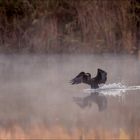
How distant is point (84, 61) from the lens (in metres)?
12.3

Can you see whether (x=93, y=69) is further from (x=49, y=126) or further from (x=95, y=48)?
(x=49, y=126)

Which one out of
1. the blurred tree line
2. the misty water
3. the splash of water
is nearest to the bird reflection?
the misty water

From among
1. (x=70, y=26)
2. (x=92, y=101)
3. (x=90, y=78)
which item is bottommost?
(x=92, y=101)

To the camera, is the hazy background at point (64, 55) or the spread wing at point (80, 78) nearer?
the hazy background at point (64, 55)

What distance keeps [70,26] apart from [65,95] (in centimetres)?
415

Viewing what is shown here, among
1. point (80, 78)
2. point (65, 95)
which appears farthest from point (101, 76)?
point (65, 95)

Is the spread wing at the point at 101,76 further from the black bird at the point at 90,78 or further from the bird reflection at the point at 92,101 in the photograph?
the bird reflection at the point at 92,101

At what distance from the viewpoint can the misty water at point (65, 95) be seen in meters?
7.48

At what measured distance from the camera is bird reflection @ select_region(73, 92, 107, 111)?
28.0ft

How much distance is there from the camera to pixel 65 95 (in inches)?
366

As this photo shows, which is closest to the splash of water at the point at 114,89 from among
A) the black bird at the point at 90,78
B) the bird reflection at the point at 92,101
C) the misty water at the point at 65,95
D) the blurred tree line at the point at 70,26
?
the misty water at the point at 65,95

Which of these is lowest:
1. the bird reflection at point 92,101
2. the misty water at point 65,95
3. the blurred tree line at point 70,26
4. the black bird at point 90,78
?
the bird reflection at point 92,101

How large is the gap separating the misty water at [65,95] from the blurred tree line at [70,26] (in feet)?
0.85

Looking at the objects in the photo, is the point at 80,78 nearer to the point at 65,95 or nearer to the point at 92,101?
the point at 65,95
